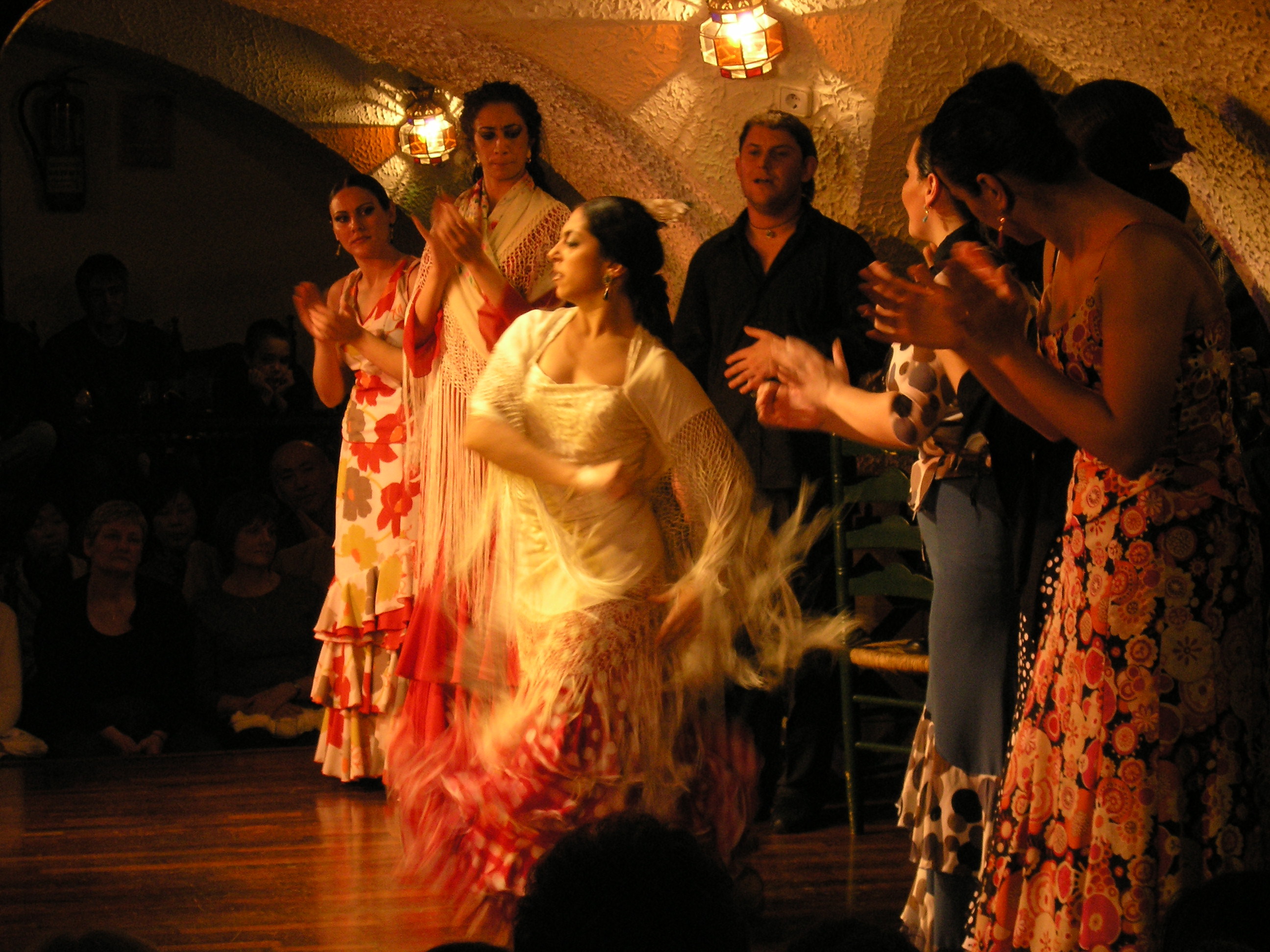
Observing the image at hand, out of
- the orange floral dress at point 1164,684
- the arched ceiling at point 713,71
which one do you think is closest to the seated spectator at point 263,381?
the arched ceiling at point 713,71

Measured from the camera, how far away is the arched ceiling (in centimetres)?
266

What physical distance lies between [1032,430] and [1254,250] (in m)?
1.20

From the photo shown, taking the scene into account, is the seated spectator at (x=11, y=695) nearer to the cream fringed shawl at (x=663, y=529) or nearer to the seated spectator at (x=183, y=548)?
the seated spectator at (x=183, y=548)

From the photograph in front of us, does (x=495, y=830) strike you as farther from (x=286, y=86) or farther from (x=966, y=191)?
(x=286, y=86)

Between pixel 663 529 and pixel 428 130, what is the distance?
3899 mm

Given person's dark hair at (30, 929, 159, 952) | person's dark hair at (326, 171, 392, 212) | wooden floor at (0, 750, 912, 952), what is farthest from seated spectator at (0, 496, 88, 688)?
person's dark hair at (30, 929, 159, 952)

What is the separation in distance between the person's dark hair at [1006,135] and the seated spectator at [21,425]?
3.81 m

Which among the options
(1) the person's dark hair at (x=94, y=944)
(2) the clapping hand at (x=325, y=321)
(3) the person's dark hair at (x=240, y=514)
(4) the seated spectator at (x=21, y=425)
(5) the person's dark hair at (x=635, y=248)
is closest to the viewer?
(1) the person's dark hair at (x=94, y=944)

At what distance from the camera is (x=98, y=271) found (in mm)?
5625

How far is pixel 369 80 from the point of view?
6000mm

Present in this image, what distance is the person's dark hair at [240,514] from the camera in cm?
440

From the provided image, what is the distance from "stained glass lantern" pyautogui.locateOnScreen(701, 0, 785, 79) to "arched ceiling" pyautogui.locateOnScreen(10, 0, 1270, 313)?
64 mm

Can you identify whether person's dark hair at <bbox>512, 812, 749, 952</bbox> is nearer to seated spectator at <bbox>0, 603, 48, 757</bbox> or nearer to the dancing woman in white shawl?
the dancing woman in white shawl

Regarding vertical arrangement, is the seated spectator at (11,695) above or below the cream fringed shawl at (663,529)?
below
